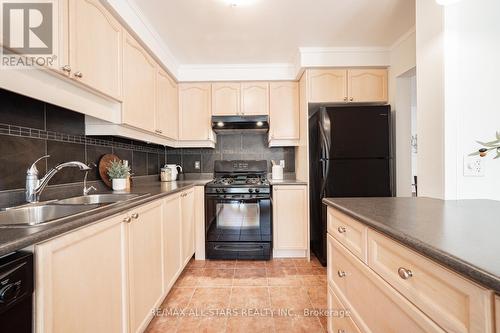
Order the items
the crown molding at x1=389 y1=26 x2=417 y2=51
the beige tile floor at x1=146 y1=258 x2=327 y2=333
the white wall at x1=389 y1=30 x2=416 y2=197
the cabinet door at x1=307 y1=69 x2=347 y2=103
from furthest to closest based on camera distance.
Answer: the cabinet door at x1=307 y1=69 x2=347 y2=103 < the white wall at x1=389 y1=30 x2=416 y2=197 < the crown molding at x1=389 y1=26 x2=417 y2=51 < the beige tile floor at x1=146 y1=258 x2=327 y2=333

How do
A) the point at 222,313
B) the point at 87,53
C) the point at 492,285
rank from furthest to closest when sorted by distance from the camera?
1. the point at 222,313
2. the point at 87,53
3. the point at 492,285

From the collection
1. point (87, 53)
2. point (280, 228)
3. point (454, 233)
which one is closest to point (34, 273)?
point (87, 53)

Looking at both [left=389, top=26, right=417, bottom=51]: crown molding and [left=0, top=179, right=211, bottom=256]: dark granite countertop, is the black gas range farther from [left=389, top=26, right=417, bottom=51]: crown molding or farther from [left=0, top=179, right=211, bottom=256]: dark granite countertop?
[left=389, top=26, right=417, bottom=51]: crown molding

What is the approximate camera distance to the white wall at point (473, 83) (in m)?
1.24

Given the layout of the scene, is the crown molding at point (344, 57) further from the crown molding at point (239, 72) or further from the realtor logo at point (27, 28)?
the realtor logo at point (27, 28)

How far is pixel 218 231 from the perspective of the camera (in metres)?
2.55

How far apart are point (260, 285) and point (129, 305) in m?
1.19

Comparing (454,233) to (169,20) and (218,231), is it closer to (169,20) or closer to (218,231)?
(218,231)

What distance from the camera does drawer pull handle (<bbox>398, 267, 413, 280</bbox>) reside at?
685mm

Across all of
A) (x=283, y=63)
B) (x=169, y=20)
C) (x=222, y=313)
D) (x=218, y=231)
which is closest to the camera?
(x=222, y=313)

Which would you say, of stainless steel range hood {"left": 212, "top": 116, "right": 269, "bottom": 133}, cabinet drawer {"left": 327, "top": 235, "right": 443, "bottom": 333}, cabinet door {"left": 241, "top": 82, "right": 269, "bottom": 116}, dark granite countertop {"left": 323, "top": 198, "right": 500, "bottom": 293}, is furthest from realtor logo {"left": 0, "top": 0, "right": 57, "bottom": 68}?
cabinet door {"left": 241, "top": 82, "right": 269, "bottom": 116}

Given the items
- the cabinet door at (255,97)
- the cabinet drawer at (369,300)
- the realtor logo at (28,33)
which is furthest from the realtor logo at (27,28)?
the cabinet door at (255,97)

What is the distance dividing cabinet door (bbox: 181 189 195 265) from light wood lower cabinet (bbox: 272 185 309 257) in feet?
3.07

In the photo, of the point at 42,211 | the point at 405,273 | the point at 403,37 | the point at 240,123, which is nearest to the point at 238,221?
the point at 240,123
